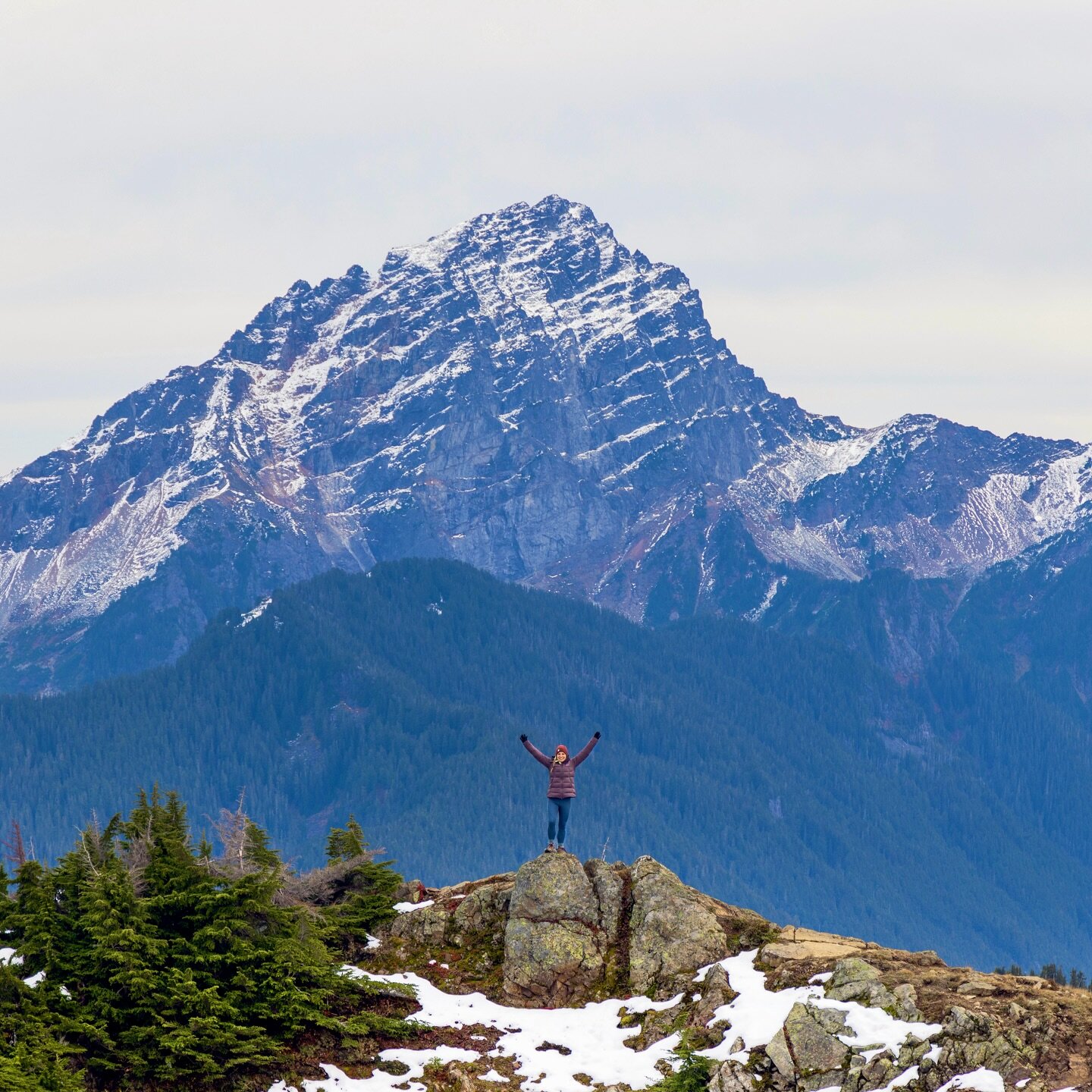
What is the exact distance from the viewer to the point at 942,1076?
177 ft

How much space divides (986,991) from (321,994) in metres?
19.8

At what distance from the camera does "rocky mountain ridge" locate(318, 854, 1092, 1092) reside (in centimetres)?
5497

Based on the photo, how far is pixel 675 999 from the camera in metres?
62.2

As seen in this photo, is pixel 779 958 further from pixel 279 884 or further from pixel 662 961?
pixel 279 884

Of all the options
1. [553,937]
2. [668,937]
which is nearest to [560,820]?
[553,937]

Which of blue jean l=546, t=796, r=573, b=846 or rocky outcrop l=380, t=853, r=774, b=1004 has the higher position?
blue jean l=546, t=796, r=573, b=846

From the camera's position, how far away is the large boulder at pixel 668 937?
2507 inches

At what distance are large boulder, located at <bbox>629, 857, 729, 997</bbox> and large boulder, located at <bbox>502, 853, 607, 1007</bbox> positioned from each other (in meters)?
1.42

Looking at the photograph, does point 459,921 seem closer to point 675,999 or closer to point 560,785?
point 560,785

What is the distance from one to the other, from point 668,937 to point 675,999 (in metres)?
3.10

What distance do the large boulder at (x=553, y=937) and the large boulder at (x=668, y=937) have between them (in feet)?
4.67

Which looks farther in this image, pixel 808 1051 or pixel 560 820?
pixel 560 820

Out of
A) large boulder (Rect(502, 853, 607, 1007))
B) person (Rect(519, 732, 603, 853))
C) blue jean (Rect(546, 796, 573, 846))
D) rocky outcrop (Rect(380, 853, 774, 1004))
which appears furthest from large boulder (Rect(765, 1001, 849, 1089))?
blue jean (Rect(546, 796, 573, 846))

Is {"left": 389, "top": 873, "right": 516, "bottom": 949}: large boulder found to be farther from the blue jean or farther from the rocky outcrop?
the blue jean
